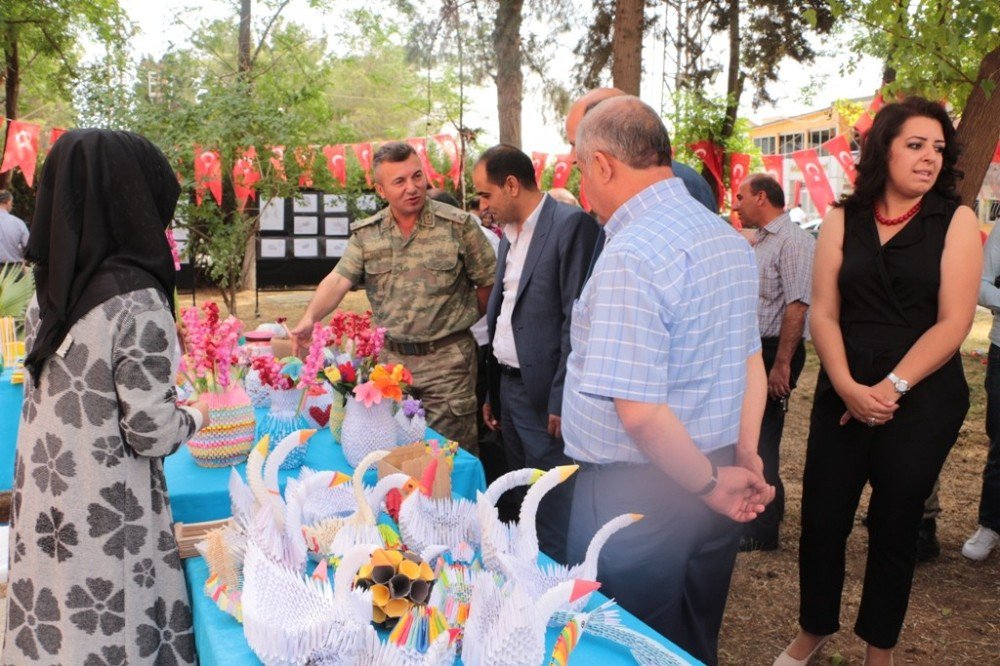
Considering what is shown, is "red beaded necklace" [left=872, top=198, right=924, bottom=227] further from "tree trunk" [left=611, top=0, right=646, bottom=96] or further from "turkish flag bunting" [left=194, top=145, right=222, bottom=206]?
"turkish flag bunting" [left=194, top=145, right=222, bottom=206]

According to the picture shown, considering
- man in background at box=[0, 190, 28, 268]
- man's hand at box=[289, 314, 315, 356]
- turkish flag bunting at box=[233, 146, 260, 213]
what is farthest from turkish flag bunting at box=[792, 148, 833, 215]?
man in background at box=[0, 190, 28, 268]

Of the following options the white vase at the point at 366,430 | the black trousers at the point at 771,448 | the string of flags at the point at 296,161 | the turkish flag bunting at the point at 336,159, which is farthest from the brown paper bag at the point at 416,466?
the turkish flag bunting at the point at 336,159

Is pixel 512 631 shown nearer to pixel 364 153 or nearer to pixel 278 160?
pixel 278 160

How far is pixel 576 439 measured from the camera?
1.92 metres

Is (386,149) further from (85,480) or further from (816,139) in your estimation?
(816,139)

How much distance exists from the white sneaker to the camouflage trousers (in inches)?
87.8

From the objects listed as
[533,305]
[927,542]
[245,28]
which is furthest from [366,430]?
[245,28]

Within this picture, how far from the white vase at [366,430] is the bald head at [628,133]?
3.38ft

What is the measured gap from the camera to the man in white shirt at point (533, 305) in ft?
9.73

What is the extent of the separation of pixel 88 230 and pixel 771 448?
2.93 metres

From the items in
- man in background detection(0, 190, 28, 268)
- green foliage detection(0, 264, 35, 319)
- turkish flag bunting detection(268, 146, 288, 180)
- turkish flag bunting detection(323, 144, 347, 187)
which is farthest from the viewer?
turkish flag bunting detection(323, 144, 347, 187)

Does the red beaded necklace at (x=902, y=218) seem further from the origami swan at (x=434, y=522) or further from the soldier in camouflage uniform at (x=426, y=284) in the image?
the soldier in camouflage uniform at (x=426, y=284)

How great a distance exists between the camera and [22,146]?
393 inches

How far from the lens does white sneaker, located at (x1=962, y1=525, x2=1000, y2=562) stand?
3676 mm
